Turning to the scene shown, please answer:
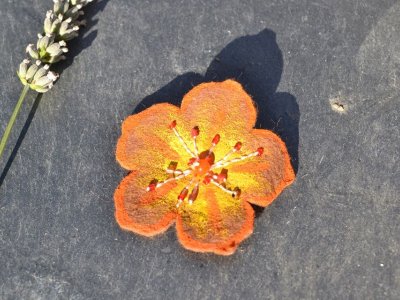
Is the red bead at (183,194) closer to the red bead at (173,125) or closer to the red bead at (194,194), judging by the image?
the red bead at (194,194)

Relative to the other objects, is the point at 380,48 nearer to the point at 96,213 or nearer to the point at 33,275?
the point at 96,213

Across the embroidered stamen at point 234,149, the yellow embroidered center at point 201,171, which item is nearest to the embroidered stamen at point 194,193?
the yellow embroidered center at point 201,171

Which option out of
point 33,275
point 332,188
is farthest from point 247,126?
point 33,275

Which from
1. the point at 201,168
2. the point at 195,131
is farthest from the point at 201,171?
the point at 195,131

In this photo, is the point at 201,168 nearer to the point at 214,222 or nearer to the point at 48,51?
the point at 214,222

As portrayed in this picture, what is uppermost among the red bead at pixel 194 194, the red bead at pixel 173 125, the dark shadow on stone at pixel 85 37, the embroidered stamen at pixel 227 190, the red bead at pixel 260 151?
the dark shadow on stone at pixel 85 37
